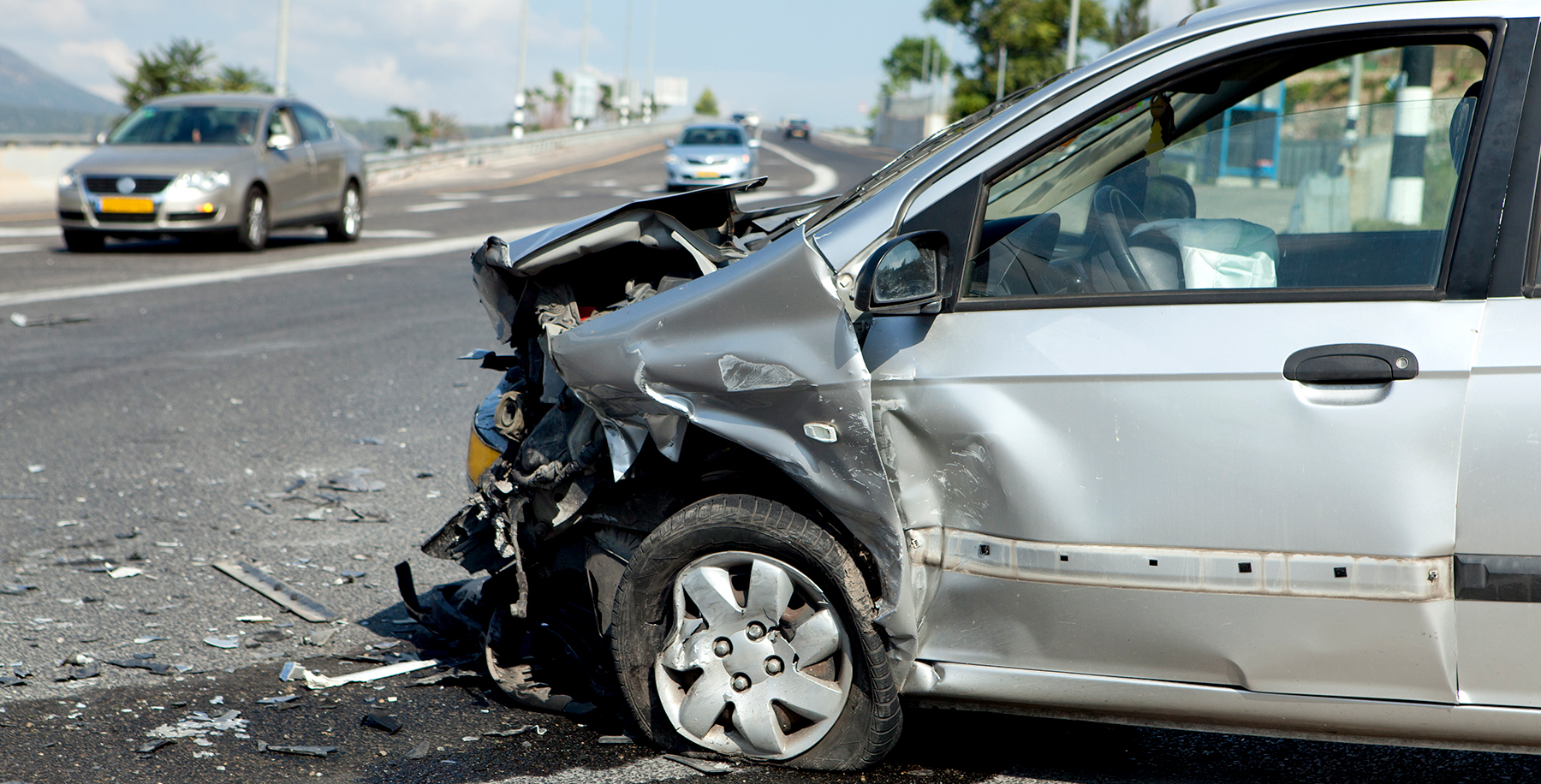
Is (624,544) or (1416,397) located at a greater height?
Answer: (1416,397)

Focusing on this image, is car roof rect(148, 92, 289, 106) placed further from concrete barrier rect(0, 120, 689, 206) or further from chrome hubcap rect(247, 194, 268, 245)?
concrete barrier rect(0, 120, 689, 206)

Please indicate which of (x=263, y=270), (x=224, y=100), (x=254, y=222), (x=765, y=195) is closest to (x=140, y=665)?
(x=263, y=270)

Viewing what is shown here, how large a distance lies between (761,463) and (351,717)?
139 cm

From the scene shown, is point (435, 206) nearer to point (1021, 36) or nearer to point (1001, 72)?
point (1001, 72)

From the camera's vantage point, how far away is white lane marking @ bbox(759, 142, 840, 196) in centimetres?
2844

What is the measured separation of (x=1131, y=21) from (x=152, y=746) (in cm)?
4606

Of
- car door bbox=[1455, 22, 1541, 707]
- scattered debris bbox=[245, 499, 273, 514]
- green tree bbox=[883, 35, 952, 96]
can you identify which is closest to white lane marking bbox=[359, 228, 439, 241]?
scattered debris bbox=[245, 499, 273, 514]

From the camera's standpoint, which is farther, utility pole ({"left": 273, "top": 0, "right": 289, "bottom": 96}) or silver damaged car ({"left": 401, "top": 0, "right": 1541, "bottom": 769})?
utility pole ({"left": 273, "top": 0, "right": 289, "bottom": 96})

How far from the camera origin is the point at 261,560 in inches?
194

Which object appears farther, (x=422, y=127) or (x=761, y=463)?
(x=422, y=127)

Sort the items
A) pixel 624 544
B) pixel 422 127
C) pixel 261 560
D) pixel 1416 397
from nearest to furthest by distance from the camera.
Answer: pixel 1416 397 → pixel 624 544 → pixel 261 560 → pixel 422 127

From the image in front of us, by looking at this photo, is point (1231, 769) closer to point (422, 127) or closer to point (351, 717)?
point (351, 717)

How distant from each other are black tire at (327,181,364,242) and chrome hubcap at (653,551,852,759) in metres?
14.3

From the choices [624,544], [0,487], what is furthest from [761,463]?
[0,487]
